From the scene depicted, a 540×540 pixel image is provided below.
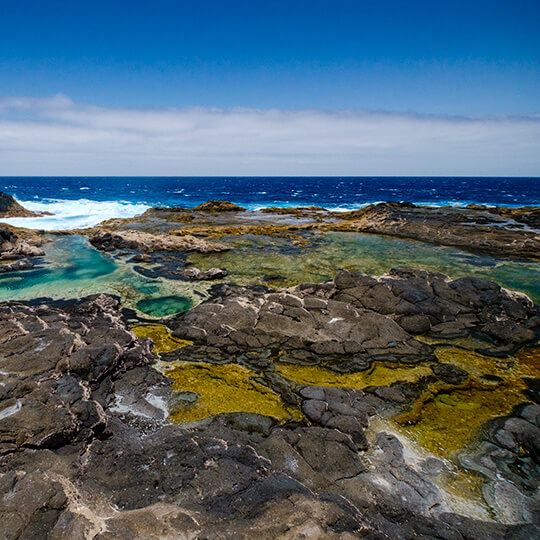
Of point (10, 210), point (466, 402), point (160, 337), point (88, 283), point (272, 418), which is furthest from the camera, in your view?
point (10, 210)

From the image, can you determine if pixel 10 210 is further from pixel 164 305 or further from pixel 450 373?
pixel 450 373

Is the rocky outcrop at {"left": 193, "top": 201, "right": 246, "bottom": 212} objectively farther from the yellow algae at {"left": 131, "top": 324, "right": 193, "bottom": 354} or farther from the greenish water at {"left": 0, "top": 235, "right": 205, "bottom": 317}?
the yellow algae at {"left": 131, "top": 324, "right": 193, "bottom": 354}

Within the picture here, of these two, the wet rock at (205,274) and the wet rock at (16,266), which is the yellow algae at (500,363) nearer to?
the wet rock at (205,274)

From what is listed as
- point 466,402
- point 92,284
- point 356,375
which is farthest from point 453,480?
point 92,284

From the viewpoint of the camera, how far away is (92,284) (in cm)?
2431

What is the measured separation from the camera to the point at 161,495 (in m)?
7.07

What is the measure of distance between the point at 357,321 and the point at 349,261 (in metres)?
14.7

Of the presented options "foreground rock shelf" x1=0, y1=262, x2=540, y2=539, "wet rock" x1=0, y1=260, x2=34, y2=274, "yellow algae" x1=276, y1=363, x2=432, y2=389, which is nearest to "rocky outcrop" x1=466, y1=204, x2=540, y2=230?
"foreground rock shelf" x1=0, y1=262, x2=540, y2=539

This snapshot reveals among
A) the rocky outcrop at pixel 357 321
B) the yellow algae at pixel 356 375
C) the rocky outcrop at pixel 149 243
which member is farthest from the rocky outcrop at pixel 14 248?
the yellow algae at pixel 356 375

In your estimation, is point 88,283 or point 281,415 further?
point 88,283

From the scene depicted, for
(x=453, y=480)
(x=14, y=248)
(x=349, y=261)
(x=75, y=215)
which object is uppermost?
(x=75, y=215)

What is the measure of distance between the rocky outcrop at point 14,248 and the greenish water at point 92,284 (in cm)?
146

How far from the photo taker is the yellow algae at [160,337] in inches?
613

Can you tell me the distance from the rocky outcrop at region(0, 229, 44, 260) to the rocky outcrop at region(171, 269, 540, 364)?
72.1ft
